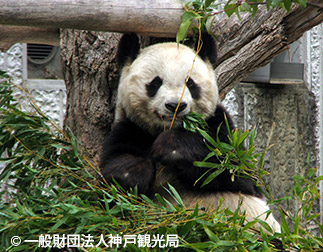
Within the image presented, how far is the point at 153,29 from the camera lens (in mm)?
2547

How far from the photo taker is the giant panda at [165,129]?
7.58 feet

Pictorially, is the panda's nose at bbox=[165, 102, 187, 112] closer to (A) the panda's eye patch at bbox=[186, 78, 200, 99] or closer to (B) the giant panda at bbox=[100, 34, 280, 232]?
(B) the giant panda at bbox=[100, 34, 280, 232]

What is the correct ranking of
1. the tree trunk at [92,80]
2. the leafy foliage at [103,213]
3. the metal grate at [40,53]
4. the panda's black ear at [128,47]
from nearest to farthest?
the leafy foliage at [103,213] → the panda's black ear at [128,47] → the tree trunk at [92,80] → the metal grate at [40,53]

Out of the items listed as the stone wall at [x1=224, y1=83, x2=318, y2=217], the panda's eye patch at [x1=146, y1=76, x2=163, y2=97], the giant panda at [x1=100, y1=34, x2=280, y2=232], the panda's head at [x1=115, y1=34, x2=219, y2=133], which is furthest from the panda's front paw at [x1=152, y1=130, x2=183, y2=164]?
the stone wall at [x1=224, y1=83, x2=318, y2=217]

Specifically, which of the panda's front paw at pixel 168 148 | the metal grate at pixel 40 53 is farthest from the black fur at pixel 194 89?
the metal grate at pixel 40 53

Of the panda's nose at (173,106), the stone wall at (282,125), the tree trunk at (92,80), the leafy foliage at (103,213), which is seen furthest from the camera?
the stone wall at (282,125)

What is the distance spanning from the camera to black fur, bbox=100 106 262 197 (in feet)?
7.52

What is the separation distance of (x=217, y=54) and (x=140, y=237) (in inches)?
53.0

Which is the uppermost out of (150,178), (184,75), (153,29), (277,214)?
(153,29)

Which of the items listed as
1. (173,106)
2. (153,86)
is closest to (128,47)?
(153,86)

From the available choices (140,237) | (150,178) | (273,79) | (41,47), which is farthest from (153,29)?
(41,47)

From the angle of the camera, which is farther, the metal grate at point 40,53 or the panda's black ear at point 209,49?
the metal grate at point 40,53

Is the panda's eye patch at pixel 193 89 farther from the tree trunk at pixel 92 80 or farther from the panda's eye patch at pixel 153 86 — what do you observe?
the tree trunk at pixel 92 80

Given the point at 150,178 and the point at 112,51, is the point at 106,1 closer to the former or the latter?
the point at 112,51
